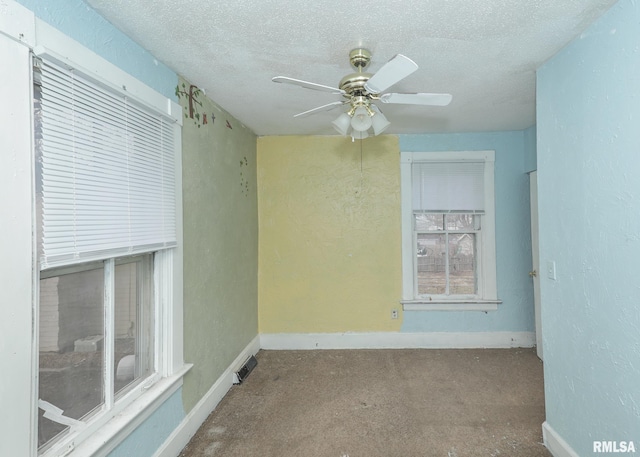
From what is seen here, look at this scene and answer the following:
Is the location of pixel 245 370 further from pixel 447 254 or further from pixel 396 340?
pixel 447 254

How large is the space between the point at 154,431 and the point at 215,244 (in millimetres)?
1246

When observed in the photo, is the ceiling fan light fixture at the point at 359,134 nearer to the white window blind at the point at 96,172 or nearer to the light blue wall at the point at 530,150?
the white window blind at the point at 96,172

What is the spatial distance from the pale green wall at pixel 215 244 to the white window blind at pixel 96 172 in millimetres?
323

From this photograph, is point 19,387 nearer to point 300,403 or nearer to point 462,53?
point 300,403

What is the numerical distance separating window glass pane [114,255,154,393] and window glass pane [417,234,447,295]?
2683 millimetres

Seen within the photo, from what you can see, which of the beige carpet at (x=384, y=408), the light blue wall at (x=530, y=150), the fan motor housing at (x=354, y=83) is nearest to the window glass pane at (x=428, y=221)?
the light blue wall at (x=530, y=150)

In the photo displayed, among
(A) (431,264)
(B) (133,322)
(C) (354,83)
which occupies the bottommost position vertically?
(B) (133,322)

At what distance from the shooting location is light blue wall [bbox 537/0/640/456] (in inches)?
53.7

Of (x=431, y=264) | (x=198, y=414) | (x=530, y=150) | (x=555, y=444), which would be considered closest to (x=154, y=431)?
(x=198, y=414)

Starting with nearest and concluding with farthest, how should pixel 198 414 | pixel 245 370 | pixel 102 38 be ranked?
pixel 102 38 → pixel 198 414 → pixel 245 370

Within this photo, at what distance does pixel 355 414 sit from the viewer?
7.62 feet

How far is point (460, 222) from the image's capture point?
11.6 ft

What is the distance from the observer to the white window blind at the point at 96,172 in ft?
3.88

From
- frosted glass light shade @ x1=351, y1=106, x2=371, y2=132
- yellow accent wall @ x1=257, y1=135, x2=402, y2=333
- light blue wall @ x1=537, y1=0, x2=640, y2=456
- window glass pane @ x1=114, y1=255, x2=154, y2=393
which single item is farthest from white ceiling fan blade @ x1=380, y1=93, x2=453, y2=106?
yellow accent wall @ x1=257, y1=135, x2=402, y2=333
